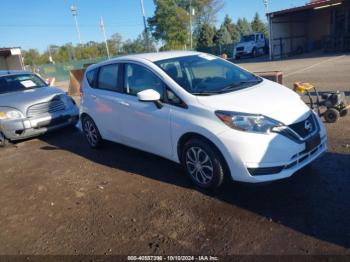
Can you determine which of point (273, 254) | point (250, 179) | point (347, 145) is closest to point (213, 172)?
point (250, 179)

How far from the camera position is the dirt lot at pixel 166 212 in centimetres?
330

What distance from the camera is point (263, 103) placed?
13.0 feet

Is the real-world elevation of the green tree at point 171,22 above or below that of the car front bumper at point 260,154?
above

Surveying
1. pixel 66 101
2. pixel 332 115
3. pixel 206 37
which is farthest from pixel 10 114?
pixel 206 37

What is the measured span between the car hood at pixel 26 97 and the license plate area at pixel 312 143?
19.8ft

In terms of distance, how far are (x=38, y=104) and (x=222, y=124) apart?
17.6 ft

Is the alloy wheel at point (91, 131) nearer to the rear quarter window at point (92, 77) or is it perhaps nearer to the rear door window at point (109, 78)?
the rear quarter window at point (92, 77)

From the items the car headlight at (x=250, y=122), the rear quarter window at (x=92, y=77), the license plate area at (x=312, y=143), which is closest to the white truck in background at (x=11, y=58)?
the rear quarter window at (x=92, y=77)

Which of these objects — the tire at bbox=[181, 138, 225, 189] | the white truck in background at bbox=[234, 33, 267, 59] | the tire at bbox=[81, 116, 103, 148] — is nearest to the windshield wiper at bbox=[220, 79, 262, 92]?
the tire at bbox=[181, 138, 225, 189]

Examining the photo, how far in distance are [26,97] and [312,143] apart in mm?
6391

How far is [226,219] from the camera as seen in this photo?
145 inches

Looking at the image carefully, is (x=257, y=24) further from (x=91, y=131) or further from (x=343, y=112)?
(x=91, y=131)

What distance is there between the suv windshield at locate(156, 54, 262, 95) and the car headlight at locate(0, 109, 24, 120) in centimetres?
413

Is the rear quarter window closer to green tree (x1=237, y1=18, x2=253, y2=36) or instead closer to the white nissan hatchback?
the white nissan hatchback
